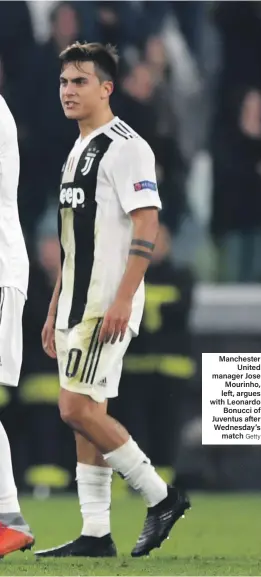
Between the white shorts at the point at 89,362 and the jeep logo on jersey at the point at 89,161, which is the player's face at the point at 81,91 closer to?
the jeep logo on jersey at the point at 89,161

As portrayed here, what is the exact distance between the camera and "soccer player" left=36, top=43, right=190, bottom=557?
469cm

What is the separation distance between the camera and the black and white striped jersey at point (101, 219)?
4727 mm

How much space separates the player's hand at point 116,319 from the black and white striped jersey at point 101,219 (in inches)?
3.2

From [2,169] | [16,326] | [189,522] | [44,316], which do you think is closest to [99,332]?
[16,326]

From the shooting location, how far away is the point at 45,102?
6.43 meters

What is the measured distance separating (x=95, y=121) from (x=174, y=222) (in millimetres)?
1761

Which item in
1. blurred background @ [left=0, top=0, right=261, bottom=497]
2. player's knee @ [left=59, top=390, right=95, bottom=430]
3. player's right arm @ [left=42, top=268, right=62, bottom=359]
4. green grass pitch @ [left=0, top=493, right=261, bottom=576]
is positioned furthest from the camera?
blurred background @ [left=0, top=0, right=261, bottom=497]

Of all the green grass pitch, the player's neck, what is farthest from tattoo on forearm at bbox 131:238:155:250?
the green grass pitch

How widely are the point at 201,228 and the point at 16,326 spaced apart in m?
2.07

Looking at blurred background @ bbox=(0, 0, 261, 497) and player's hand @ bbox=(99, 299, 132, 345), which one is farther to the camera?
blurred background @ bbox=(0, 0, 261, 497)

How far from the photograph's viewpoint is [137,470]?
475 cm

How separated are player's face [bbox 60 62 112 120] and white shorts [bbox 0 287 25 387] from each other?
2.05 feet

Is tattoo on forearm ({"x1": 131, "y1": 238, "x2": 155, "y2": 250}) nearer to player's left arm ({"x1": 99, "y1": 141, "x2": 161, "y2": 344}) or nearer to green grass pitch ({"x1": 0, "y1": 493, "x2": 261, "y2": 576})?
player's left arm ({"x1": 99, "y1": 141, "x2": 161, "y2": 344})

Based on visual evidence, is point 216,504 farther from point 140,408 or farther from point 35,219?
point 35,219
